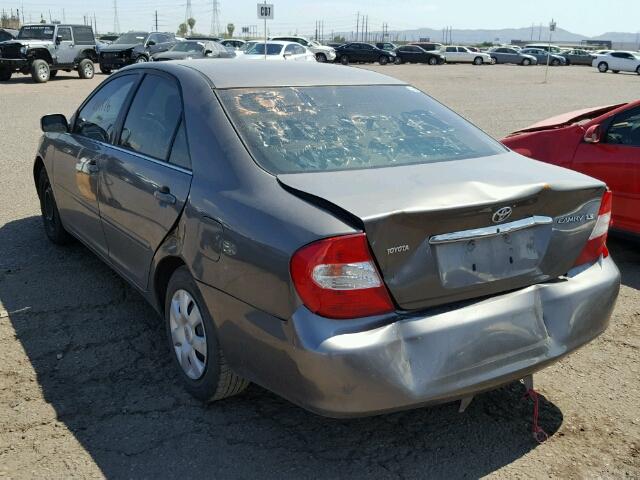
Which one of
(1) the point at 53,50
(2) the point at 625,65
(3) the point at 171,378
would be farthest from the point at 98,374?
(2) the point at 625,65

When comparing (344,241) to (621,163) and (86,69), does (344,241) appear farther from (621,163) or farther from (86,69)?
(86,69)

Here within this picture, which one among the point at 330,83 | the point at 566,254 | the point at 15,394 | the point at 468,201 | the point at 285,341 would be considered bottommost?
the point at 15,394

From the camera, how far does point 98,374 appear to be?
3.60 m

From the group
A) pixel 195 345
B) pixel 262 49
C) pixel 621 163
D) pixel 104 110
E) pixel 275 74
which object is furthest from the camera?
pixel 262 49

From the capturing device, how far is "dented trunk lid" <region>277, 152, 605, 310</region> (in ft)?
8.32

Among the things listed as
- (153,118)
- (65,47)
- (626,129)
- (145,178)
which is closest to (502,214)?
(145,178)

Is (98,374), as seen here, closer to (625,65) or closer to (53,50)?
(53,50)

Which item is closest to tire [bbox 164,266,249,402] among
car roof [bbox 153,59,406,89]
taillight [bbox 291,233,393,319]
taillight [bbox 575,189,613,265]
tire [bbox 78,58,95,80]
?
taillight [bbox 291,233,393,319]

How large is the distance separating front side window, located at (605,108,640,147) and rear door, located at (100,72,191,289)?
12.5 feet

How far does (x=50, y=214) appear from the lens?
5695 mm

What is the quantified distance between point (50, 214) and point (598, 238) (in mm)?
4433

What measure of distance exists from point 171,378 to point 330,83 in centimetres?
184

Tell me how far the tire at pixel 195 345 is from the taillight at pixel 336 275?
707 mm

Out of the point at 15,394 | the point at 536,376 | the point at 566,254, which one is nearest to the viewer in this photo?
the point at 566,254
